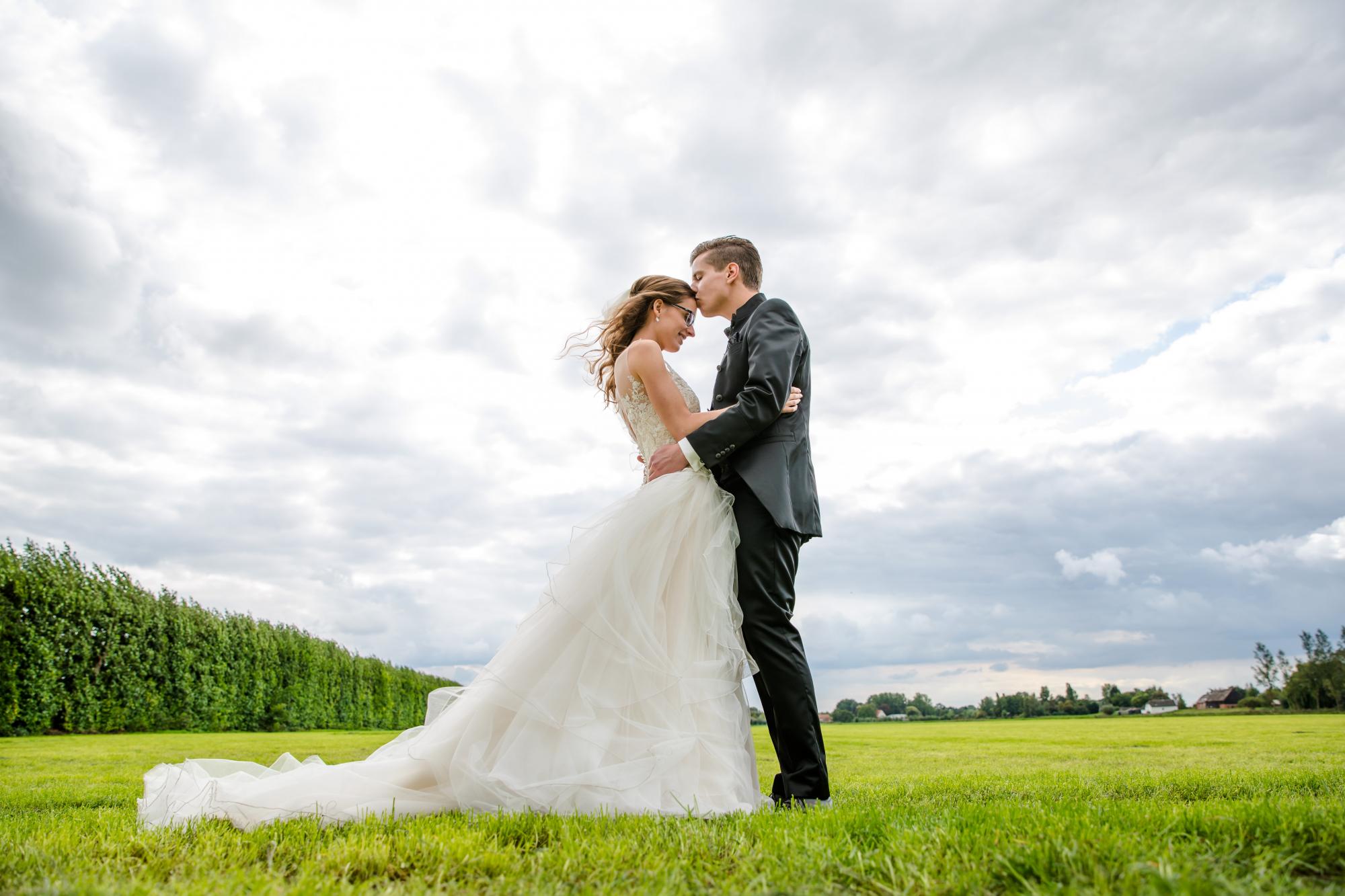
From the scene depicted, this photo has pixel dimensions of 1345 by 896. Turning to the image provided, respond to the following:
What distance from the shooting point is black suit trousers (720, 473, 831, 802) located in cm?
402

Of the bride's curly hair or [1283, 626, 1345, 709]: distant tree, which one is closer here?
the bride's curly hair

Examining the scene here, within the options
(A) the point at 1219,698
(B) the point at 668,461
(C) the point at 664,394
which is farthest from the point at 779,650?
(A) the point at 1219,698

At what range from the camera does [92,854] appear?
277 centimetres

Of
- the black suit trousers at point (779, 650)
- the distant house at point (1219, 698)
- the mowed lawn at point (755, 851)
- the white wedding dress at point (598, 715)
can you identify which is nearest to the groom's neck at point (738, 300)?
the white wedding dress at point (598, 715)

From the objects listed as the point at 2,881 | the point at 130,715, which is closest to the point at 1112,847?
the point at 2,881

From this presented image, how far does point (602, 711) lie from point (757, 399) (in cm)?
182

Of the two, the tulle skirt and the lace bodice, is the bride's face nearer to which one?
the lace bodice

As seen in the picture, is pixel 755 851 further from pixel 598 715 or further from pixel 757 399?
pixel 757 399

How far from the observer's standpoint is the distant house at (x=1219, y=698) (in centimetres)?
5359

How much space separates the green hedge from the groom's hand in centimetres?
1873

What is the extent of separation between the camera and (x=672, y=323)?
16.4 ft

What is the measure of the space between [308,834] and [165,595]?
21.4 metres

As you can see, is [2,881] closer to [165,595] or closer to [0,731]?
[0,731]

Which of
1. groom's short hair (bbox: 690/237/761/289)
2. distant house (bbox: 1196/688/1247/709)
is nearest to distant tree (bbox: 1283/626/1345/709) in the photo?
distant house (bbox: 1196/688/1247/709)
